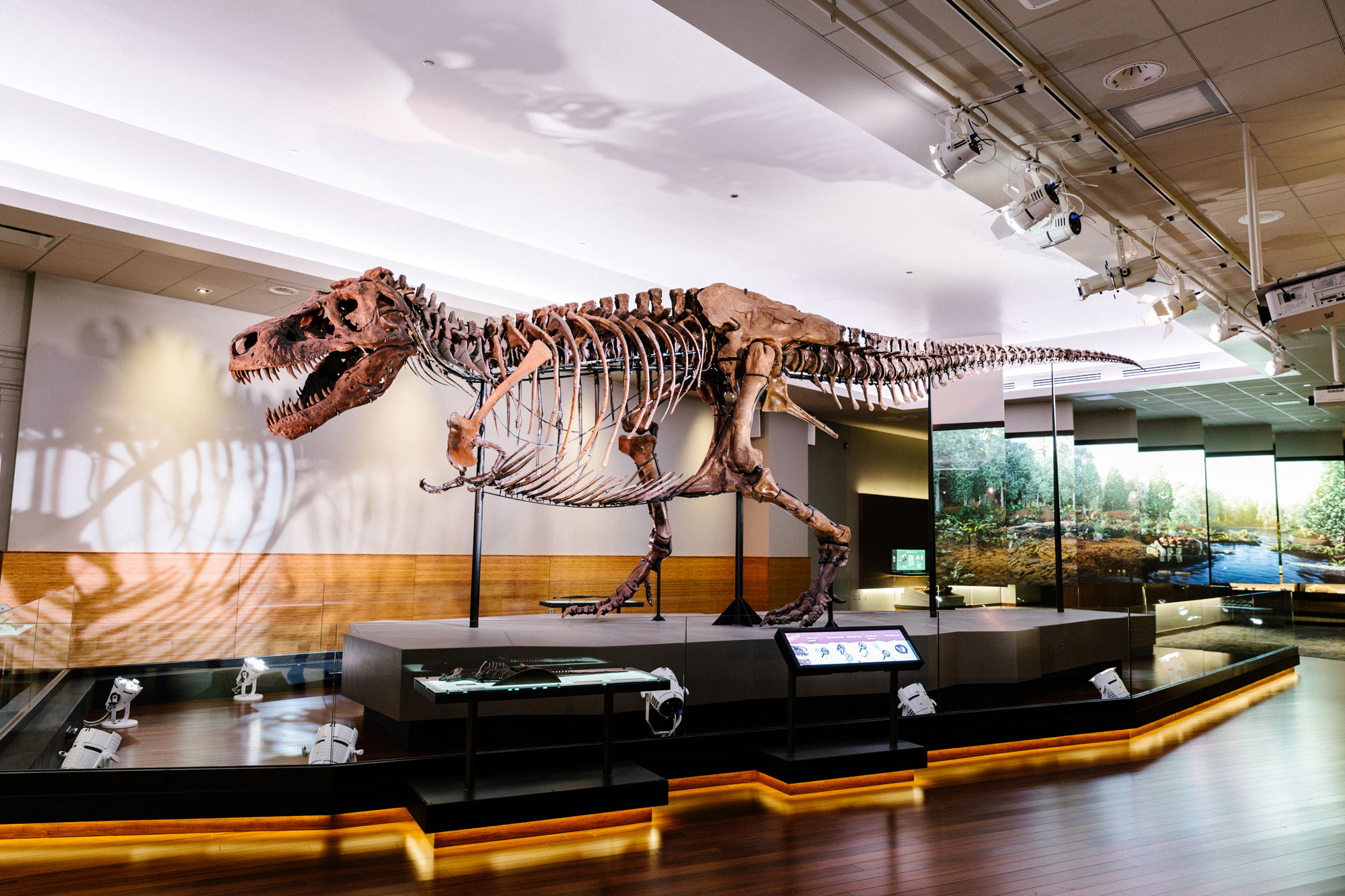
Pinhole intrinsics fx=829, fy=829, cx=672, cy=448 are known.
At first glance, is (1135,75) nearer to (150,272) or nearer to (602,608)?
(602,608)

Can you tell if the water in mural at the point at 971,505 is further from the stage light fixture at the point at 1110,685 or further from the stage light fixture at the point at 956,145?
the stage light fixture at the point at 956,145

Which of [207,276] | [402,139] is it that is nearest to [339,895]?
[402,139]

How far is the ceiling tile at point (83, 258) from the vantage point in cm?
630

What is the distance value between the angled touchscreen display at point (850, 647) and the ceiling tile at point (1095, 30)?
138 inches

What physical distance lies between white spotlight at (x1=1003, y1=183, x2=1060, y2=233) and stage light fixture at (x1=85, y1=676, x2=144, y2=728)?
5.78 m

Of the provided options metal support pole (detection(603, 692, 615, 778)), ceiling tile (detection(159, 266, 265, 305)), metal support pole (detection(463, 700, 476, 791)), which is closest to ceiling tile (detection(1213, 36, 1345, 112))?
metal support pole (detection(603, 692, 615, 778))

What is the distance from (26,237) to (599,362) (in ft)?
14.8

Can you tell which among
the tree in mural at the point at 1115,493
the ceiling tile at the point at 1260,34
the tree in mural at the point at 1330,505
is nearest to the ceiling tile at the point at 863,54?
the ceiling tile at the point at 1260,34

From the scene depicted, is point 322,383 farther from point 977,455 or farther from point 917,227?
point 977,455

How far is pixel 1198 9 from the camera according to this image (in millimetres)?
3965

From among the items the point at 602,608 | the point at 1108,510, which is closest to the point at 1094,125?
the point at 602,608

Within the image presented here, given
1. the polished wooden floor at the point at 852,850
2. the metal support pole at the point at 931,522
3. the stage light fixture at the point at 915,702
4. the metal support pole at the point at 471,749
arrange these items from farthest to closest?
the metal support pole at the point at 931,522 < the stage light fixture at the point at 915,702 < the metal support pole at the point at 471,749 < the polished wooden floor at the point at 852,850

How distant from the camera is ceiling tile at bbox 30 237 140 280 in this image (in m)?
6.30

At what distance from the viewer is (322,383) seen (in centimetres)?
488
